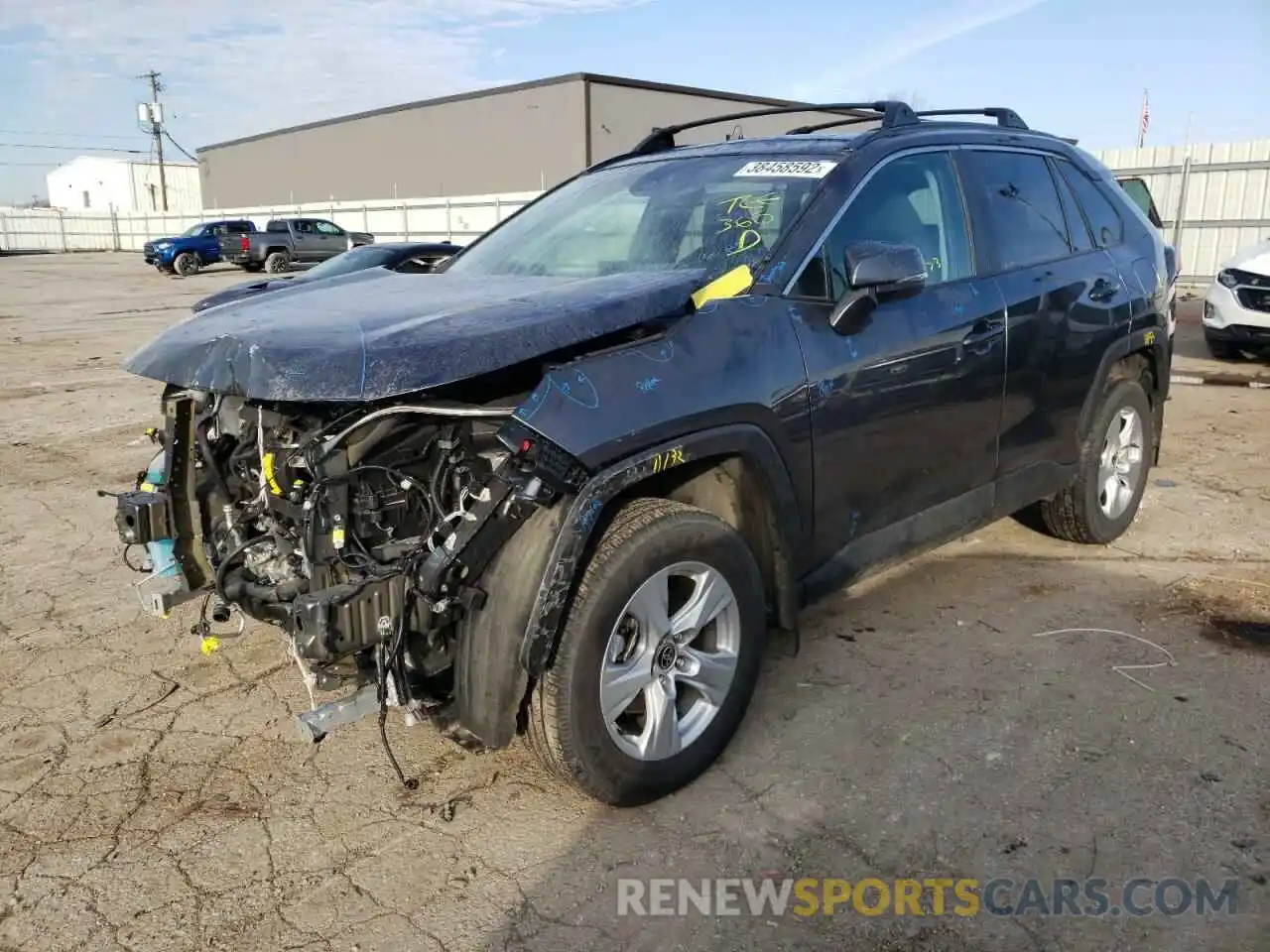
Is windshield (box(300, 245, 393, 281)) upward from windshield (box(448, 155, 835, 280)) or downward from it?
downward

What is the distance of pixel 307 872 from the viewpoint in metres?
2.76

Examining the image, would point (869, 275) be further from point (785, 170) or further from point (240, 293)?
point (240, 293)

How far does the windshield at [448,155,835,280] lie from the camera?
348 centimetres

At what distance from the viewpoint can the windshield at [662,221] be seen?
11.4 ft

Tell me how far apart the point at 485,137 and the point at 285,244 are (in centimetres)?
1081

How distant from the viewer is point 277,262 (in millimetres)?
30188

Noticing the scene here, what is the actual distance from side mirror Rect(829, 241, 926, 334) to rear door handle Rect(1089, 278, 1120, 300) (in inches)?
64.0

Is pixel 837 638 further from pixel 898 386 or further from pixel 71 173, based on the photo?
pixel 71 173

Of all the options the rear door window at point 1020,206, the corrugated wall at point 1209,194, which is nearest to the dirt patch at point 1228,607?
the rear door window at point 1020,206

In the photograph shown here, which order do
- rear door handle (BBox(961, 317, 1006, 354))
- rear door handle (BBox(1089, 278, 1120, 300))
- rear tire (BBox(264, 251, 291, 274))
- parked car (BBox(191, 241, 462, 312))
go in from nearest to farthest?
1. rear door handle (BBox(961, 317, 1006, 354))
2. rear door handle (BBox(1089, 278, 1120, 300))
3. parked car (BBox(191, 241, 462, 312))
4. rear tire (BBox(264, 251, 291, 274))

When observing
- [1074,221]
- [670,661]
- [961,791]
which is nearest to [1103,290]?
[1074,221]

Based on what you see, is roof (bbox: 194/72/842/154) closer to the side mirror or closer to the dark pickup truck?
the dark pickup truck

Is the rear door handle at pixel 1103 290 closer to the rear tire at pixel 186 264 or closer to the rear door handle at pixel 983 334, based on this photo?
the rear door handle at pixel 983 334

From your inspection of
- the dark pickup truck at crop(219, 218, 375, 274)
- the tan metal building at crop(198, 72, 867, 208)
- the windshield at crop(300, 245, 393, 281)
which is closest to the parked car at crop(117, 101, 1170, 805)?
the windshield at crop(300, 245, 393, 281)
